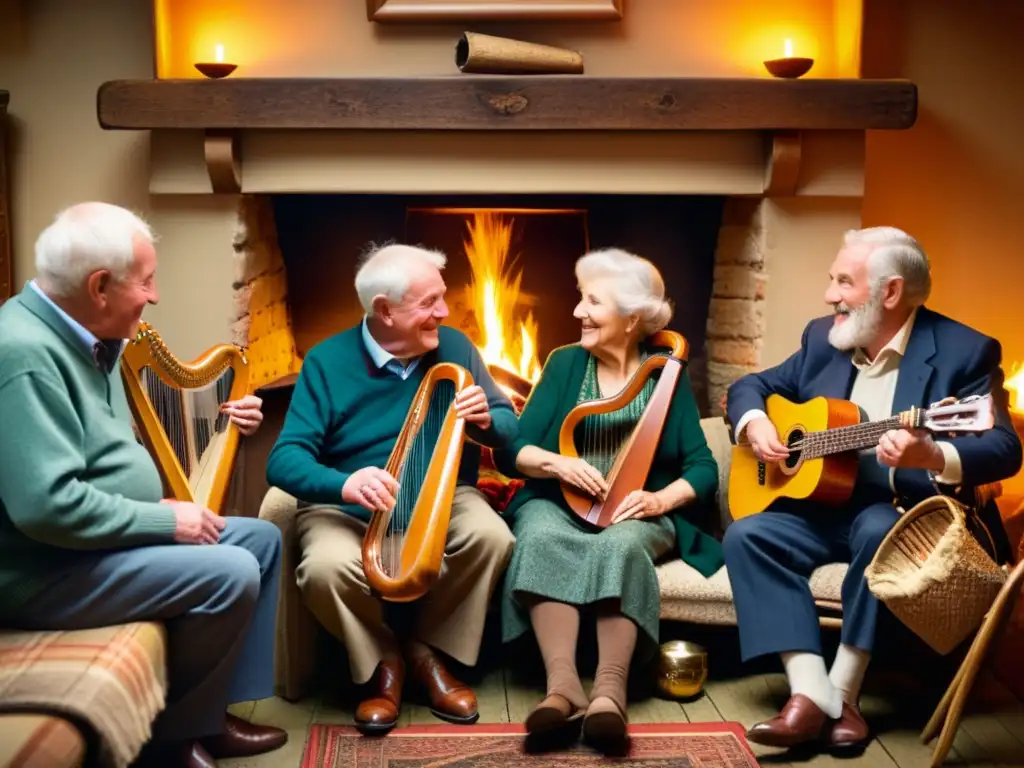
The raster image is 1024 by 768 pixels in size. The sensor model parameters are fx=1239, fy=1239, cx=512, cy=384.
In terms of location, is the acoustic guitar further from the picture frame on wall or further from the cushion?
the picture frame on wall

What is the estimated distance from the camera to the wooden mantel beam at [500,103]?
3752mm

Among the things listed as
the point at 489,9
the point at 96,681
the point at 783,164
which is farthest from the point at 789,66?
the point at 96,681

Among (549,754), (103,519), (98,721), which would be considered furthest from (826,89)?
(98,721)

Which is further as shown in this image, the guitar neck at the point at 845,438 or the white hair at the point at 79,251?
the guitar neck at the point at 845,438

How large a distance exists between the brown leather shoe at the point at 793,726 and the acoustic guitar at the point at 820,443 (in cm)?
51

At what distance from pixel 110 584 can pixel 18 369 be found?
0.45 metres

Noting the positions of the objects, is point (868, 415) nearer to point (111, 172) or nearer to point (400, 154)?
point (400, 154)

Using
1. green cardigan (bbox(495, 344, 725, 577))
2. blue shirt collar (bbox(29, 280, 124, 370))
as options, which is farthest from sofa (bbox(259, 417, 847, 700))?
blue shirt collar (bbox(29, 280, 124, 370))

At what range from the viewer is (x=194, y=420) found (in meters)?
2.88

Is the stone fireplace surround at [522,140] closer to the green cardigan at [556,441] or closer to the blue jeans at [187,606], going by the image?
the green cardigan at [556,441]

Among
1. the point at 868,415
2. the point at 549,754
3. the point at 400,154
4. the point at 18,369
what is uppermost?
the point at 400,154

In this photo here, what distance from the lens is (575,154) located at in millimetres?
3896

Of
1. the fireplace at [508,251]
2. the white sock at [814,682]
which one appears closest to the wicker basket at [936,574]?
the white sock at [814,682]

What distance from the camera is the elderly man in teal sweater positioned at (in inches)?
90.4
